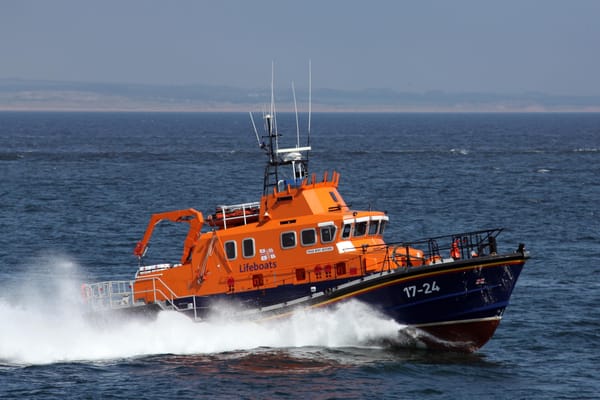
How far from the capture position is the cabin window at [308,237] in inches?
1053

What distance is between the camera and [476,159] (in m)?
97.4

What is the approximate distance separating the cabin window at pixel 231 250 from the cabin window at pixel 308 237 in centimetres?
195

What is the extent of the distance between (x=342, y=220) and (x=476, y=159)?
73.0 meters

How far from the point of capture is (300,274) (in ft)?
88.3

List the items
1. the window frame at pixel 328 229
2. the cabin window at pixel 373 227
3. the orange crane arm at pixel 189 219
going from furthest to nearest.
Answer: the orange crane arm at pixel 189 219 → the cabin window at pixel 373 227 → the window frame at pixel 328 229

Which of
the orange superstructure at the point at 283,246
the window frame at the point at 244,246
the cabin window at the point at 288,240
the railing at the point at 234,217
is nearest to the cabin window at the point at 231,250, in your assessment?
the orange superstructure at the point at 283,246

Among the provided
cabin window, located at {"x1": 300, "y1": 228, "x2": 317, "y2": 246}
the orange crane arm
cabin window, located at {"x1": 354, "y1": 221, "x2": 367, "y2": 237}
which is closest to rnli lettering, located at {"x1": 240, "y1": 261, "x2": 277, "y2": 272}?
cabin window, located at {"x1": 300, "y1": 228, "x2": 317, "y2": 246}

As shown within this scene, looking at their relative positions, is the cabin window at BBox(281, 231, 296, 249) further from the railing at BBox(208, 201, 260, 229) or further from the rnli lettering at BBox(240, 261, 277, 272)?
A: the railing at BBox(208, 201, 260, 229)

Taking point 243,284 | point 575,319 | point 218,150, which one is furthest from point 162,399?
point 218,150

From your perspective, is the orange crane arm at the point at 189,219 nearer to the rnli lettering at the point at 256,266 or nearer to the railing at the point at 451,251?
the rnli lettering at the point at 256,266

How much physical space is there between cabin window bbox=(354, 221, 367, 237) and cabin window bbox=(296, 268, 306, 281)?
176 cm

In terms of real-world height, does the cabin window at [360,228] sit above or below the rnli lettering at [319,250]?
above

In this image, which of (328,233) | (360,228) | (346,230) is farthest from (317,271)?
(360,228)

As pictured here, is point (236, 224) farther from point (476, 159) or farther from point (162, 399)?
point (476, 159)
